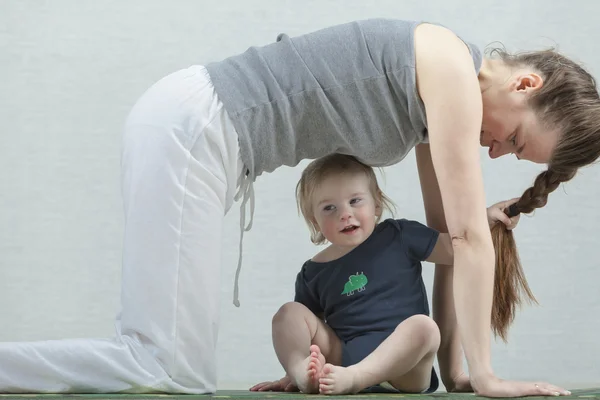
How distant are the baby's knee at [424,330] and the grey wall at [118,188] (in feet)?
3.78

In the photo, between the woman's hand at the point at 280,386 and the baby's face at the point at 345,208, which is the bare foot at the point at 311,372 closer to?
the woman's hand at the point at 280,386

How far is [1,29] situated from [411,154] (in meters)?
1.31

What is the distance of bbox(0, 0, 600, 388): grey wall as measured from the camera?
8.73 feet

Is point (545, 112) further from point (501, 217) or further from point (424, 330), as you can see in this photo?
point (424, 330)

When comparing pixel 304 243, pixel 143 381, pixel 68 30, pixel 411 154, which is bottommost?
pixel 143 381

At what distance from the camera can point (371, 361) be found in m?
1.56

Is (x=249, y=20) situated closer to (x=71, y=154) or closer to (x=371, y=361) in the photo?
(x=71, y=154)

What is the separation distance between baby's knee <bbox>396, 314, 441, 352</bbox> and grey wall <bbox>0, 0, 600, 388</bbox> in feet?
3.78

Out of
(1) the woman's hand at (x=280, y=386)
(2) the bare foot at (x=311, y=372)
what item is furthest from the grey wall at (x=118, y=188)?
(2) the bare foot at (x=311, y=372)

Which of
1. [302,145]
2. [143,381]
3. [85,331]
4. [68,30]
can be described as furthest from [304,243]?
[143,381]

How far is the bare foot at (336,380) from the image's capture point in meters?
1.50

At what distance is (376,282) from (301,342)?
19 centimetres

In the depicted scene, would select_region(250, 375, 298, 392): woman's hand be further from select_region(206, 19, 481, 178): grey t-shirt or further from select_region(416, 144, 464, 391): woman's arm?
select_region(206, 19, 481, 178): grey t-shirt

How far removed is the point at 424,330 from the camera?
1.57m
